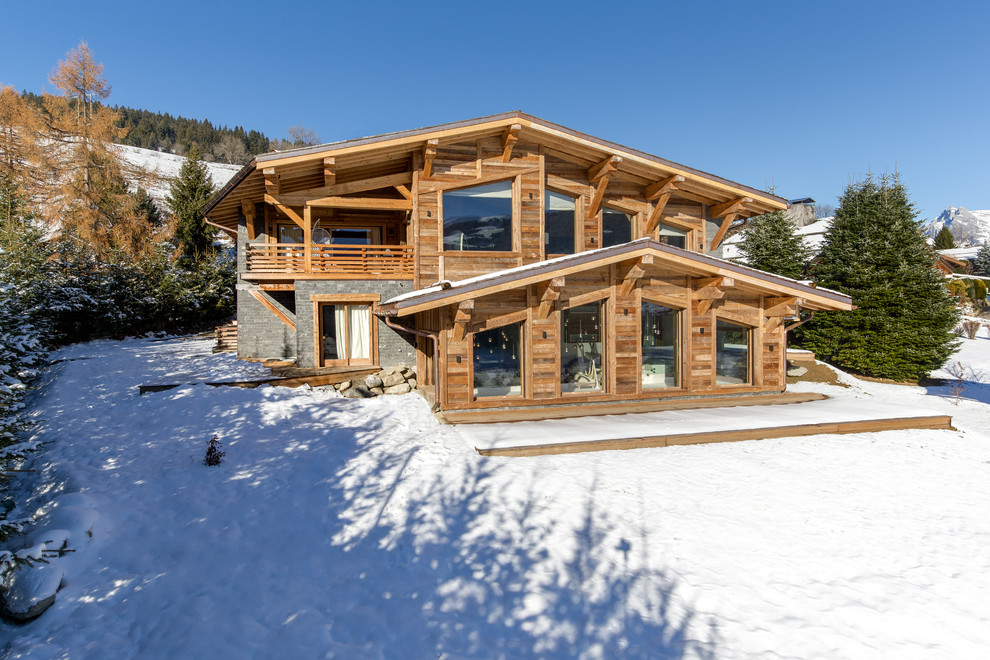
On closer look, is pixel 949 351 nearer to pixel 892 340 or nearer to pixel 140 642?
pixel 892 340

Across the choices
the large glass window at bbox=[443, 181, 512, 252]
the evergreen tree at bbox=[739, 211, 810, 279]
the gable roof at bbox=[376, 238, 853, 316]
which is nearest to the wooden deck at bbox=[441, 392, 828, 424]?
the gable roof at bbox=[376, 238, 853, 316]

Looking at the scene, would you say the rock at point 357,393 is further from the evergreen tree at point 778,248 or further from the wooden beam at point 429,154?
the evergreen tree at point 778,248

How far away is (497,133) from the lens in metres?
12.1

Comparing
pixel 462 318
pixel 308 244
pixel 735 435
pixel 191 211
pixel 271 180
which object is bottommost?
pixel 735 435

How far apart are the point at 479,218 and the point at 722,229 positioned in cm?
788

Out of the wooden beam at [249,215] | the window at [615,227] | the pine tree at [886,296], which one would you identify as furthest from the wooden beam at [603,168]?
the pine tree at [886,296]

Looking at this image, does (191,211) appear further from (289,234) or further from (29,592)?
(29,592)

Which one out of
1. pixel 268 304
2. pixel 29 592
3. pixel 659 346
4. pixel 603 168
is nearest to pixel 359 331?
pixel 268 304

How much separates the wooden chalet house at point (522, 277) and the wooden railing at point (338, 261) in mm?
70

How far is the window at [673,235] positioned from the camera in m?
14.2

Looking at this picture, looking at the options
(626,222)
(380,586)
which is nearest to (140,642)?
(380,586)

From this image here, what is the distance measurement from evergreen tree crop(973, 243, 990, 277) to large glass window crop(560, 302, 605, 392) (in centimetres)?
4213

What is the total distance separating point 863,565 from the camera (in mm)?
5055

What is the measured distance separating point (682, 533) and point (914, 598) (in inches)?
85.4
